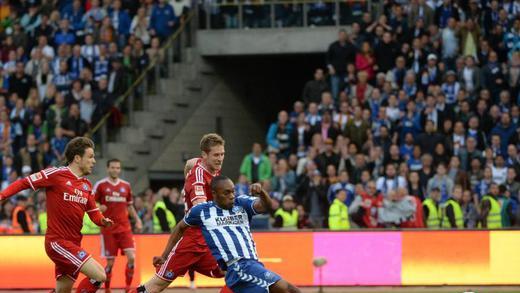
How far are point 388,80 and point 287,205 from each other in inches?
174

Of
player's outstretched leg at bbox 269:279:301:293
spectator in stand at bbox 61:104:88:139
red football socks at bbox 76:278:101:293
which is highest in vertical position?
spectator in stand at bbox 61:104:88:139

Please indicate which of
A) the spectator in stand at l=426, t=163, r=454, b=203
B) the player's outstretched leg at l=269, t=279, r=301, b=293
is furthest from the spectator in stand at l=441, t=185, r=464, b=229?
the player's outstretched leg at l=269, t=279, r=301, b=293

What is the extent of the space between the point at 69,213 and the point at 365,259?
23.4ft

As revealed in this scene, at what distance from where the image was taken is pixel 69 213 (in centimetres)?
1387

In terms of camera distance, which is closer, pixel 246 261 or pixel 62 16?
pixel 246 261

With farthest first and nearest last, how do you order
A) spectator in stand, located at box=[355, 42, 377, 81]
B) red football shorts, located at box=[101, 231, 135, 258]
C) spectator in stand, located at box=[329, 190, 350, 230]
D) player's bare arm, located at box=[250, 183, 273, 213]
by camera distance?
1. spectator in stand, located at box=[355, 42, 377, 81]
2. spectator in stand, located at box=[329, 190, 350, 230]
3. red football shorts, located at box=[101, 231, 135, 258]
4. player's bare arm, located at box=[250, 183, 273, 213]

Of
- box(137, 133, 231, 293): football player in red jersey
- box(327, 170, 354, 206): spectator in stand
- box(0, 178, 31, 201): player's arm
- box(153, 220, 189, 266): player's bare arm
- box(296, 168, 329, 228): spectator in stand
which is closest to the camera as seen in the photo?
box(153, 220, 189, 266): player's bare arm

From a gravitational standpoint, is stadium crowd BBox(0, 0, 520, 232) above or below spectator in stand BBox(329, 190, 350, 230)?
above

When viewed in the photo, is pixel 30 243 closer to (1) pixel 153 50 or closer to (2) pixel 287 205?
(2) pixel 287 205

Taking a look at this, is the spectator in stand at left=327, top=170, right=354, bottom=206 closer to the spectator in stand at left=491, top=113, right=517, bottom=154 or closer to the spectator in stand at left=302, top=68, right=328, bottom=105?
the spectator in stand at left=491, top=113, right=517, bottom=154

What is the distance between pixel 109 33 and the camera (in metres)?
28.5

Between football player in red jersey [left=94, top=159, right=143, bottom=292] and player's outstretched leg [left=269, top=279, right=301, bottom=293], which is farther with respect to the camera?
football player in red jersey [left=94, top=159, right=143, bottom=292]

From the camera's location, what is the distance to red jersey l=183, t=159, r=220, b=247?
1359 cm

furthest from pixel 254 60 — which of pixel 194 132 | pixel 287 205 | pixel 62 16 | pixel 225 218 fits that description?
pixel 225 218
